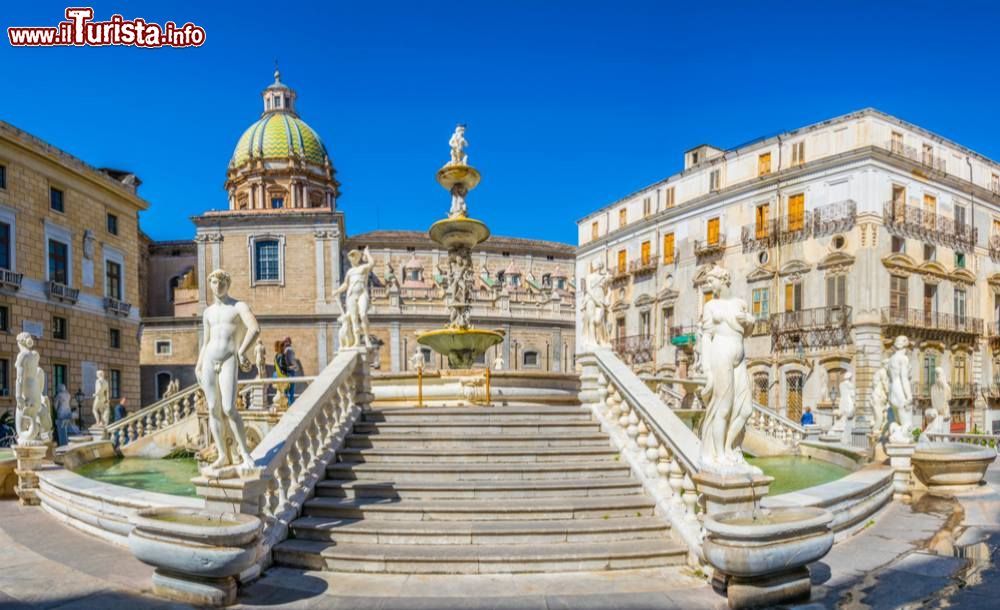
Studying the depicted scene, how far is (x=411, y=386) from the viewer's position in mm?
12766

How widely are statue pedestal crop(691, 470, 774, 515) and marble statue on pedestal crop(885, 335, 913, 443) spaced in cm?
577

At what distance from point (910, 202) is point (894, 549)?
91.2 feet

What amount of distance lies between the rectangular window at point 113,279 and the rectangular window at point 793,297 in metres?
31.9

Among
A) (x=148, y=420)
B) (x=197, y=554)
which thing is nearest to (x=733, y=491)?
(x=197, y=554)

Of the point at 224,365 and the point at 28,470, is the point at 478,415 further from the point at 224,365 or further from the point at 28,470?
the point at 28,470

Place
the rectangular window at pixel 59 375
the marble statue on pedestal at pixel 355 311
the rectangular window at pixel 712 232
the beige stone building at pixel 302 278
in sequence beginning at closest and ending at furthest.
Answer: the marble statue on pedestal at pixel 355 311, the rectangular window at pixel 59 375, the rectangular window at pixel 712 232, the beige stone building at pixel 302 278

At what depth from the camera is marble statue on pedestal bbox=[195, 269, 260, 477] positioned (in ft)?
21.4

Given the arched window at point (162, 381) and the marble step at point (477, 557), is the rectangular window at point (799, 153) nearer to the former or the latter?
the marble step at point (477, 557)

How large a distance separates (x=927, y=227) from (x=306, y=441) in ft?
104

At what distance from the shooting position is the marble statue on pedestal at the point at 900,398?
1043cm

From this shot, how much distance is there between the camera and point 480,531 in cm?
658

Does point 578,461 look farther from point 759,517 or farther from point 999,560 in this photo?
point 999,560

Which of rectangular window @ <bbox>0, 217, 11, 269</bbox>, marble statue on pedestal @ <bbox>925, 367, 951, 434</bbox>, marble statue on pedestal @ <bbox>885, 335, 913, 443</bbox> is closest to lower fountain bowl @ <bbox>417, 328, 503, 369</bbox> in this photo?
marble statue on pedestal @ <bbox>885, 335, 913, 443</bbox>

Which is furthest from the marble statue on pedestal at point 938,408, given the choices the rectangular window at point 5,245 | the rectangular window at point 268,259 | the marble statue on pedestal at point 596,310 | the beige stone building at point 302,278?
the rectangular window at point 268,259
